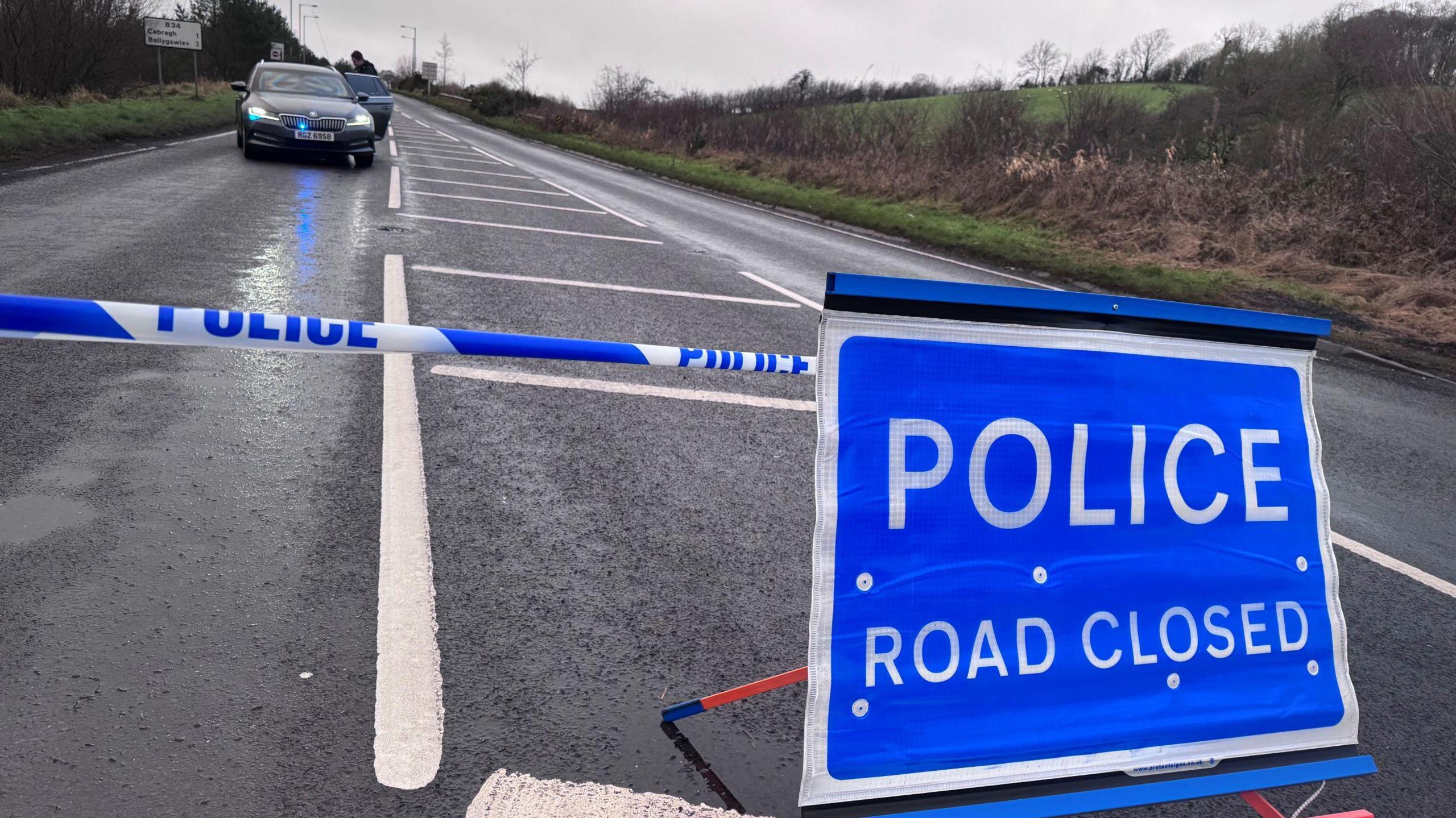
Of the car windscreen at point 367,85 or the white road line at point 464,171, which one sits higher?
the car windscreen at point 367,85

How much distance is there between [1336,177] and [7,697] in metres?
17.7

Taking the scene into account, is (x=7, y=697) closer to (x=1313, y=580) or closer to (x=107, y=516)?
(x=107, y=516)

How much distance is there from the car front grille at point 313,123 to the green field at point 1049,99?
1551cm

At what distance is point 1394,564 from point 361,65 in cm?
2837

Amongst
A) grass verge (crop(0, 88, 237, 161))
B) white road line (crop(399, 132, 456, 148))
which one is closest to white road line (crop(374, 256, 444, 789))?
grass verge (crop(0, 88, 237, 161))

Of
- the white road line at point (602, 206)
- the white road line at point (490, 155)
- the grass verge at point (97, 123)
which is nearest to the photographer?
the white road line at point (602, 206)

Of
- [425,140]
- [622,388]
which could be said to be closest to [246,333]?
[622,388]

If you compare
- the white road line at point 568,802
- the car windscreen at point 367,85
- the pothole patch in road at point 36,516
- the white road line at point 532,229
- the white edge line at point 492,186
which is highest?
the car windscreen at point 367,85

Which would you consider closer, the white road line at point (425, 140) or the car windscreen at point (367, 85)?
the car windscreen at point (367, 85)

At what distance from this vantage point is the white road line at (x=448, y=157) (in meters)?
23.1

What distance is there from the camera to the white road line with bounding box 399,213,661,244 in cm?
1230

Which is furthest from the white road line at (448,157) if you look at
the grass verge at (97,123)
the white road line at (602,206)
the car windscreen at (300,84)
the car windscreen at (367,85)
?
the grass verge at (97,123)

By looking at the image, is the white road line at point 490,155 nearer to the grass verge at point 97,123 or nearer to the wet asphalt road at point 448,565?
the grass verge at point 97,123

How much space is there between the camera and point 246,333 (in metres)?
1.94
